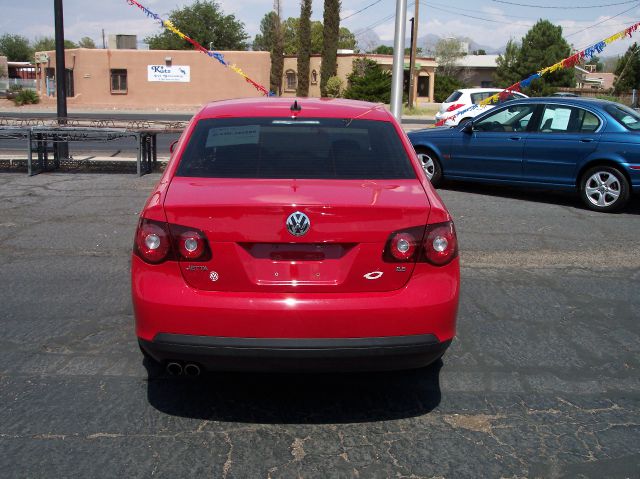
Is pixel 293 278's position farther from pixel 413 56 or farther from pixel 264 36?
pixel 264 36

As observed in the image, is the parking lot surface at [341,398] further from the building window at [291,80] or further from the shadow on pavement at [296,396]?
the building window at [291,80]

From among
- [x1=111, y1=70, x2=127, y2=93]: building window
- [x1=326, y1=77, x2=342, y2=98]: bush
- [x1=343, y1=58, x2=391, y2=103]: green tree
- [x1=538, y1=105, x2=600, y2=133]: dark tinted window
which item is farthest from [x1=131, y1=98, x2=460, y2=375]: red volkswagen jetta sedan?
[x1=111, y1=70, x2=127, y2=93]: building window

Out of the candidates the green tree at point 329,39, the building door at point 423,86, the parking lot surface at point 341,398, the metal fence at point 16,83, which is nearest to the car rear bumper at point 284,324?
the parking lot surface at point 341,398

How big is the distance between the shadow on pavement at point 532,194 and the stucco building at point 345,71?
38.2 m

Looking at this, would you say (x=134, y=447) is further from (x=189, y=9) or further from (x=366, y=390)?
(x=189, y=9)

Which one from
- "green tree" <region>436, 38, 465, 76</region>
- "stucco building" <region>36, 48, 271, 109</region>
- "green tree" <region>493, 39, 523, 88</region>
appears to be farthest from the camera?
"green tree" <region>436, 38, 465, 76</region>

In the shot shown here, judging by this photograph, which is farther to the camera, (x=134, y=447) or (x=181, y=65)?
(x=181, y=65)

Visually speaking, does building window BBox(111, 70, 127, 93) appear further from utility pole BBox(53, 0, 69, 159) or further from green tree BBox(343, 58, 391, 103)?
utility pole BBox(53, 0, 69, 159)

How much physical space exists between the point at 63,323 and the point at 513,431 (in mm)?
3261

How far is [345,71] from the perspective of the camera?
4997 cm

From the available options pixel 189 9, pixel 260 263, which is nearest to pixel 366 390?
pixel 260 263

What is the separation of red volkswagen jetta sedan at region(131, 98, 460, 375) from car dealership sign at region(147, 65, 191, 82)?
4333 centimetres

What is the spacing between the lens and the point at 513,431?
3783 millimetres

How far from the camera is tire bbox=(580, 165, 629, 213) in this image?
9656mm
